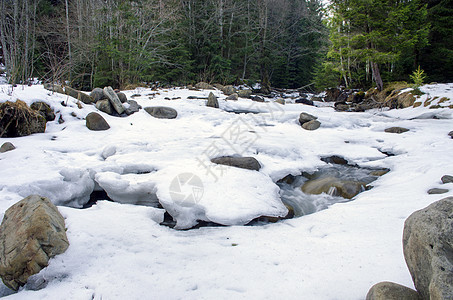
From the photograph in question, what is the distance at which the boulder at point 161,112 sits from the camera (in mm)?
7293

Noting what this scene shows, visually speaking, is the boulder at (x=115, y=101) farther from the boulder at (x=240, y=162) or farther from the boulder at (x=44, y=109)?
the boulder at (x=240, y=162)

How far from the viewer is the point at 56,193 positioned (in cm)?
294

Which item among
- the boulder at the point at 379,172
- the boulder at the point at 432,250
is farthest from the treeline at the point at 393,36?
the boulder at the point at 432,250

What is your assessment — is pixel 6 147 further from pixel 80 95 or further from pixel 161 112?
pixel 161 112

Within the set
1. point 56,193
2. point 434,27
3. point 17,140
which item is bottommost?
point 56,193

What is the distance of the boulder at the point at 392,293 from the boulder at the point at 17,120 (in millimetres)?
5603

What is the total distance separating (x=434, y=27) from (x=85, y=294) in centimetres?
1697

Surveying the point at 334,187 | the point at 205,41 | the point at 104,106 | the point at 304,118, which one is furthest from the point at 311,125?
the point at 205,41

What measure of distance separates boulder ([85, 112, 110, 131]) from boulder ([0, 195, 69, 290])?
3945mm

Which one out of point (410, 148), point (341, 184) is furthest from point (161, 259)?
point (410, 148)

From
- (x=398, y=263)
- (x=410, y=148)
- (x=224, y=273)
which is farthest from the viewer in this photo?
(x=410, y=148)

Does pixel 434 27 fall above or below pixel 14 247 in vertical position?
above

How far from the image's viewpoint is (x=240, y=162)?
394cm

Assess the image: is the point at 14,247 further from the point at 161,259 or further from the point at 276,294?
the point at 276,294
